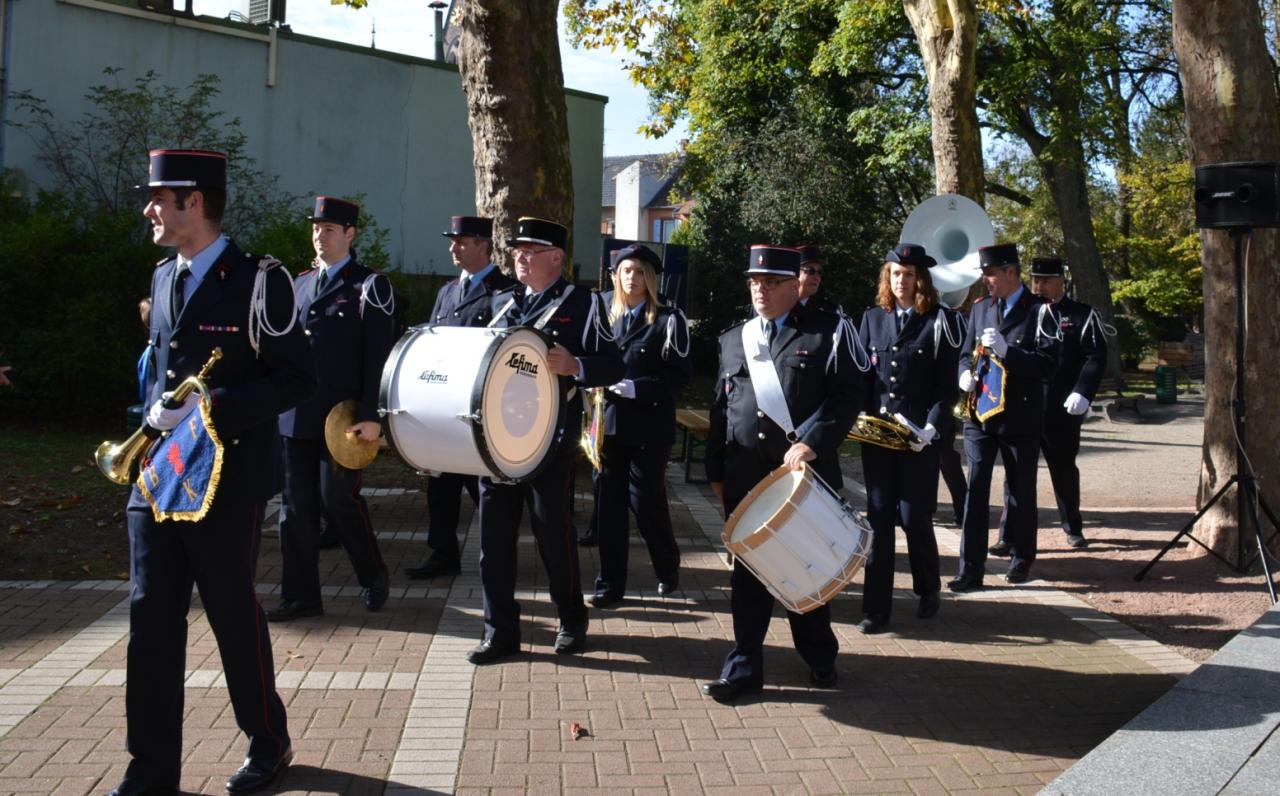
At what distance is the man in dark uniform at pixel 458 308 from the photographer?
24.0ft

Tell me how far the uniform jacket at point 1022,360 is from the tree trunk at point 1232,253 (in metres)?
1.24

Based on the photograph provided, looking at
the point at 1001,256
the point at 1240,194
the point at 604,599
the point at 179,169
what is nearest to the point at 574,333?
the point at 604,599

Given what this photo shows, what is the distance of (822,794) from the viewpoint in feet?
15.1

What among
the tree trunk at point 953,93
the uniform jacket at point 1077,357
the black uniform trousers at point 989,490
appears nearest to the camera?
the black uniform trousers at point 989,490

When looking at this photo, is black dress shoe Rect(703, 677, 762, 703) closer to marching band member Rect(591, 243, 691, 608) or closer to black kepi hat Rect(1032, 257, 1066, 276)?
marching band member Rect(591, 243, 691, 608)

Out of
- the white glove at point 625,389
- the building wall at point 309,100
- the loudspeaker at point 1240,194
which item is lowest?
the white glove at point 625,389

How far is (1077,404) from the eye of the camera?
9516mm

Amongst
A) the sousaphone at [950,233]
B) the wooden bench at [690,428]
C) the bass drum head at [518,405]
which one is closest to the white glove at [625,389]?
the bass drum head at [518,405]

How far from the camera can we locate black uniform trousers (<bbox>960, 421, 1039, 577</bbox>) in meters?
8.16

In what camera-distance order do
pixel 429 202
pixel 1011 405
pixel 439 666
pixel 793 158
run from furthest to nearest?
pixel 793 158 < pixel 429 202 < pixel 1011 405 < pixel 439 666

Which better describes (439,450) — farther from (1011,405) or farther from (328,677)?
(1011,405)

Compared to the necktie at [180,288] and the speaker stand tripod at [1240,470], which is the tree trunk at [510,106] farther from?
the necktie at [180,288]

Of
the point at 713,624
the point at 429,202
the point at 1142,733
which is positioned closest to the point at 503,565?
the point at 713,624

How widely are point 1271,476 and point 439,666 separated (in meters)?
6.27
